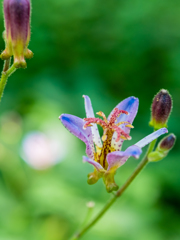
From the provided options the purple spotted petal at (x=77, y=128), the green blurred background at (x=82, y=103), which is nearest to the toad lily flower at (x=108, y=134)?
the purple spotted petal at (x=77, y=128)

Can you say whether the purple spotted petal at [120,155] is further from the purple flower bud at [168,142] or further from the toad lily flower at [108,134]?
the purple flower bud at [168,142]

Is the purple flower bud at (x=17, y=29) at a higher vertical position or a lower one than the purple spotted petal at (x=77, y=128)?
higher

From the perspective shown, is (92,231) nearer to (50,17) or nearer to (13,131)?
(13,131)

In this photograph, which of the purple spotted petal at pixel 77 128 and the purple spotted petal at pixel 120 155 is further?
the purple spotted petal at pixel 77 128

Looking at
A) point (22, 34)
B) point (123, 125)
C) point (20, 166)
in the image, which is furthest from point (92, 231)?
point (22, 34)

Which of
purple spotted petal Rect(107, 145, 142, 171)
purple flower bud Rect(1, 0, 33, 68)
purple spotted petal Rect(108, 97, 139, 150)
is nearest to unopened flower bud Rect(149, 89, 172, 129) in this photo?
purple spotted petal Rect(108, 97, 139, 150)

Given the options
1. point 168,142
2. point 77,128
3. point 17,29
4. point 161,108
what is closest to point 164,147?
point 168,142

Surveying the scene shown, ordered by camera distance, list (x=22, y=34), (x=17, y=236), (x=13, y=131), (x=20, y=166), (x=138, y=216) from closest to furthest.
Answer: (x=22, y=34), (x=17, y=236), (x=138, y=216), (x=20, y=166), (x=13, y=131)
